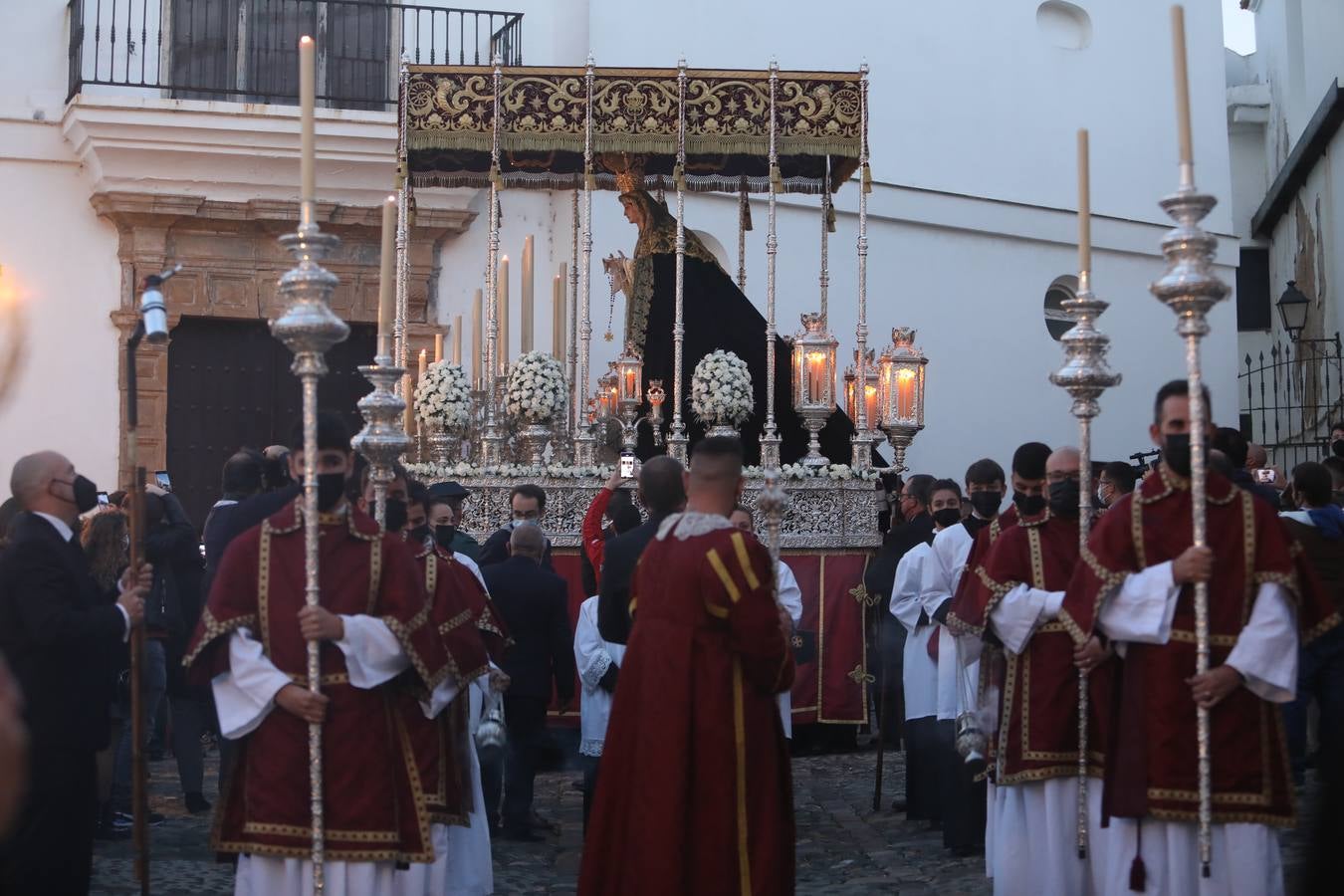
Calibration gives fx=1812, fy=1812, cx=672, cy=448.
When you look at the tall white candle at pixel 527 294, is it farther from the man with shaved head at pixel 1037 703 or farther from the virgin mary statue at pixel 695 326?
the man with shaved head at pixel 1037 703

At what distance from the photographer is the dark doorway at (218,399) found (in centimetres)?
1469

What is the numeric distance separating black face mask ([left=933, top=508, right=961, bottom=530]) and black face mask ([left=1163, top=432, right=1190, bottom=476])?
9.00 feet

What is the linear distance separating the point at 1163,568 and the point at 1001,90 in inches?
517

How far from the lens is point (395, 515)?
22.1 feet

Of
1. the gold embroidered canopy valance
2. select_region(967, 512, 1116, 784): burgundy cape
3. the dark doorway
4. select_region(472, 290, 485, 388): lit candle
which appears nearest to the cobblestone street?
select_region(967, 512, 1116, 784): burgundy cape

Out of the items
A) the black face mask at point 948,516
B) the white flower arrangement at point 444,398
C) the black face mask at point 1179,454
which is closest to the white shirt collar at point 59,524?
the black face mask at point 1179,454

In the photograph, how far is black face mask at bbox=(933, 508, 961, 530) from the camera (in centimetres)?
830

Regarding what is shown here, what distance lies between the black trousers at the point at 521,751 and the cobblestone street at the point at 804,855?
15 cm

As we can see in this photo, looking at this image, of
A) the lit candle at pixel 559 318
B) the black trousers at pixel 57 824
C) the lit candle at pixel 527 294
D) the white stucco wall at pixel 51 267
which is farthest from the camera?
the white stucco wall at pixel 51 267

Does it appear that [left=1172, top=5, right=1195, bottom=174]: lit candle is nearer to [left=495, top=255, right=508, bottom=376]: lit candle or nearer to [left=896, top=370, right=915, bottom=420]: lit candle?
[left=896, top=370, right=915, bottom=420]: lit candle

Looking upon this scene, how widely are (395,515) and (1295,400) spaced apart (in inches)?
601

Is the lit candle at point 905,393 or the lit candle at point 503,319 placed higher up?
the lit candle at point 503,319

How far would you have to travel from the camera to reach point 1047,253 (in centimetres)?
1806

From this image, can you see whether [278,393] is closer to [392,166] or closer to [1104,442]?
[392,166]
